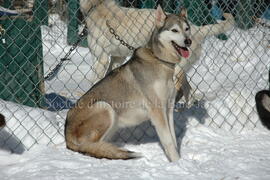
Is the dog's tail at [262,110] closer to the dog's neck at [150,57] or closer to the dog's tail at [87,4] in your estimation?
the dog's neck at [150,57]

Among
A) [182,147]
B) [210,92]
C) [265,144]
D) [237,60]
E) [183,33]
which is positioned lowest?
[237,60]

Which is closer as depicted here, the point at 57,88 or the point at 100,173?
the point at 100,173

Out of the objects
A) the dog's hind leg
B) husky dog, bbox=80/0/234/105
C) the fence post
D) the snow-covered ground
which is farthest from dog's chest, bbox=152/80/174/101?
husky dog, bbox=80/0/234/105

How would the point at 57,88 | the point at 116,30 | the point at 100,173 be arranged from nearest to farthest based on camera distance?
the point at 100,173
the point at 116,30
the point at 57,88

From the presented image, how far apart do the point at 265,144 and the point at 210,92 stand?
2081mm

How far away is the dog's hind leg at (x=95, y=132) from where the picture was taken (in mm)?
2969

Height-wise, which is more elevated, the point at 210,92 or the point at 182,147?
the point at 182,147

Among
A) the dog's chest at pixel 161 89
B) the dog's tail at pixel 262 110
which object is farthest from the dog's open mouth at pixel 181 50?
the dog's tail at pixel 262 110

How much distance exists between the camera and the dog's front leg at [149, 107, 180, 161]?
3016 mm

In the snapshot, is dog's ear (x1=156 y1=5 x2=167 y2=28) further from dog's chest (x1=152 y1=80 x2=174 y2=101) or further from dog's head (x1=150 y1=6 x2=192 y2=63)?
dog's chest (x1=152 y1=80 x2=174 y2=101)

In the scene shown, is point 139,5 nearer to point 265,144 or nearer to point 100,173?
point 265,144

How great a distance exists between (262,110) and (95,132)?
163cm

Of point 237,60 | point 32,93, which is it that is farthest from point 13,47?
point 237,60

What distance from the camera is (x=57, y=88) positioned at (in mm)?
5680
